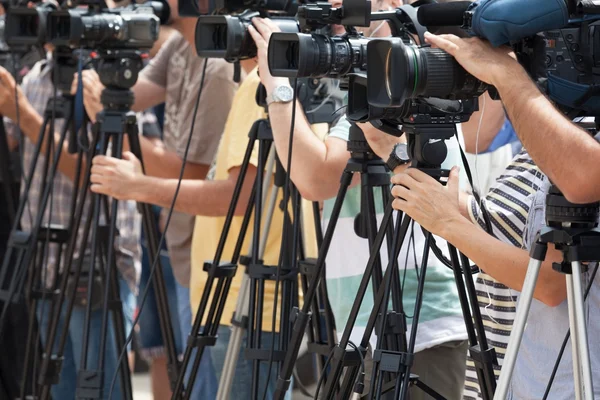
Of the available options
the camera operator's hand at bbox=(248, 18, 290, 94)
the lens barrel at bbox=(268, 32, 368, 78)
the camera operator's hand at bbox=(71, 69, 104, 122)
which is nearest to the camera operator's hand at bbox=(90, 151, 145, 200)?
the camera operator's hand at bbox=(71, 69, 104, 122)

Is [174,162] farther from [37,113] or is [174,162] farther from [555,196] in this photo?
[555,196]

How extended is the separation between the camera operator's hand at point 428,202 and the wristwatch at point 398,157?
0.35ft

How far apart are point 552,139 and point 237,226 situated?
144 cm

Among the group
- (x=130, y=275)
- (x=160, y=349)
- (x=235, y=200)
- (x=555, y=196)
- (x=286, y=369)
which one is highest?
(x=555, y=196)

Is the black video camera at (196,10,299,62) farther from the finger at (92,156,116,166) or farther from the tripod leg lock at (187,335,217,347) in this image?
the tripod leg lock at (187,335,217,347)

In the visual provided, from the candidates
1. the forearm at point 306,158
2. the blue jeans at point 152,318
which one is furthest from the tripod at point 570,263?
the blue jeans at point 152,318

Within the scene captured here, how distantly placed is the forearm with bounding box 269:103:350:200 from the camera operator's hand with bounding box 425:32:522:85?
2.33 ft

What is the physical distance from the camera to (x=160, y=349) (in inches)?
149

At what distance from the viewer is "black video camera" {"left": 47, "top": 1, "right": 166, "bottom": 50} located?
280 cm

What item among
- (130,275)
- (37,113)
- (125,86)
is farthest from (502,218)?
(37,113)

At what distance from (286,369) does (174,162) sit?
1.23 meters

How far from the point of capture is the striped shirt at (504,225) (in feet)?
6.39

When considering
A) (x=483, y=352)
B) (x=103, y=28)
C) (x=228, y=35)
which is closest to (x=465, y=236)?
(x=483, y=352)

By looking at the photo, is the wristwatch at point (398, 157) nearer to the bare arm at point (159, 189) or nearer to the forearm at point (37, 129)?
the bare arm at point (159, 189)
